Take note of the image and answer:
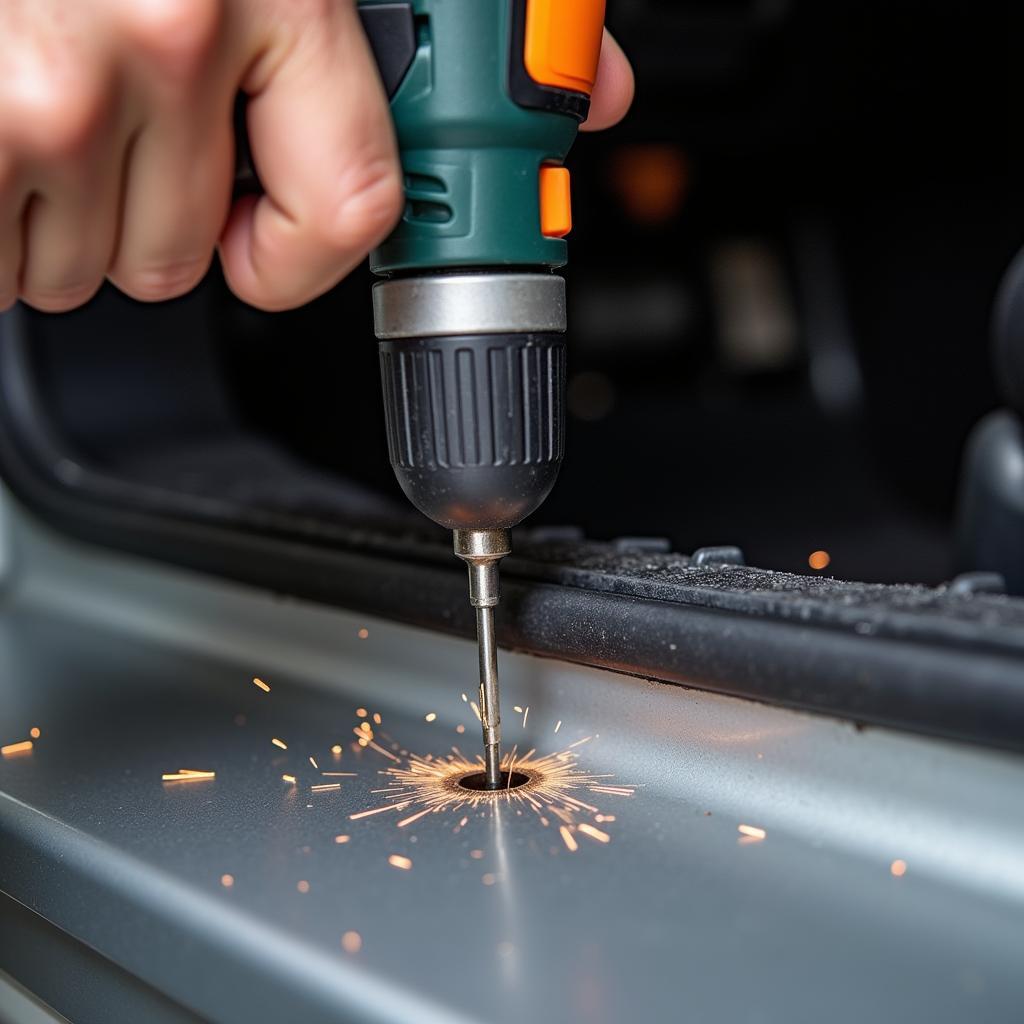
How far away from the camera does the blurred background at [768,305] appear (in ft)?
6.89

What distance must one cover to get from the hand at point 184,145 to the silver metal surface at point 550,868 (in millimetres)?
254

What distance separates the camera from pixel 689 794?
0.62 meters

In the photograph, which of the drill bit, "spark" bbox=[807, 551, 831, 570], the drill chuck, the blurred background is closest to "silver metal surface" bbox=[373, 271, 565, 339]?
the drill chuck

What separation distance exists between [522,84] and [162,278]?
0.18m

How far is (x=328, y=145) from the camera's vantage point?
0.50m

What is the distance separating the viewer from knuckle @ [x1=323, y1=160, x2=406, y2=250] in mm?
507

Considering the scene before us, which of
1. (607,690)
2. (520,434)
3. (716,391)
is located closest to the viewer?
(520,434)

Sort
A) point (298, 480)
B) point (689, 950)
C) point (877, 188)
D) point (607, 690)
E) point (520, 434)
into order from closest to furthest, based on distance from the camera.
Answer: point (689, 950), point (520, 434), point (607, 690), point (298, 480), point (877, 188)

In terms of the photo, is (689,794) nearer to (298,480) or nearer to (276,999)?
(276,999)

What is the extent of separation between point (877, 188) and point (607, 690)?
207 cm

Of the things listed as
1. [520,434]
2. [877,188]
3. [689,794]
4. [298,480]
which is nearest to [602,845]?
[689,794]

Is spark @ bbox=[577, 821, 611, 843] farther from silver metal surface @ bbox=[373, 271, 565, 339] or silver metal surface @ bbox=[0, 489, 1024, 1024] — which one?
silver metal surface @ bbox=[373, 271, 565, 339]

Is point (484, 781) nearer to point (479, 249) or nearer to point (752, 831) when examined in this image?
point (752, 831)

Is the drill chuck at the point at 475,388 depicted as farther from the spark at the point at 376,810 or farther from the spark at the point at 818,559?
the spark at the point at 818,559
